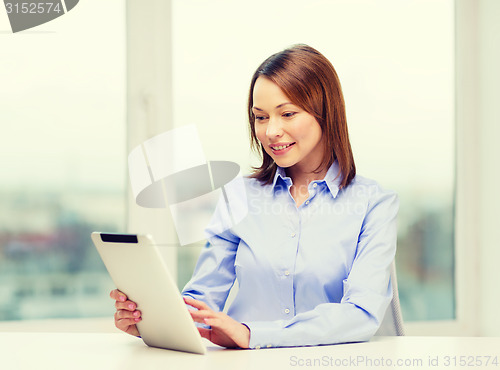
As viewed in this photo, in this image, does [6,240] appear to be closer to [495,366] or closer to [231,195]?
[231,195]

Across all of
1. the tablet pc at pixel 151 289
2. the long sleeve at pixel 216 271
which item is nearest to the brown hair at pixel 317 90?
the long sleeve at pixel 216 271

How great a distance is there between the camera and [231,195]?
1704 millimetres

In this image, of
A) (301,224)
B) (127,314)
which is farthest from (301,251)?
(127,314)

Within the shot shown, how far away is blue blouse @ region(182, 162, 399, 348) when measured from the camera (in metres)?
1.45

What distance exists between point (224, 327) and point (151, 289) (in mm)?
181

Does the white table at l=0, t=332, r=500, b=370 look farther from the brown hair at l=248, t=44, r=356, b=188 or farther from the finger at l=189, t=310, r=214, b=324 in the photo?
the brown hair at l=248, t=44, r=356, b=188

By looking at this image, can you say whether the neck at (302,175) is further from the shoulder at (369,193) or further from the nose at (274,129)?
the nose at (274,129)

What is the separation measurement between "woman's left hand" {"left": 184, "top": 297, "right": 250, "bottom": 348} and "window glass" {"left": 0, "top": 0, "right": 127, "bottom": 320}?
5.18 feet

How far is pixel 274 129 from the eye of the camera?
150 cm

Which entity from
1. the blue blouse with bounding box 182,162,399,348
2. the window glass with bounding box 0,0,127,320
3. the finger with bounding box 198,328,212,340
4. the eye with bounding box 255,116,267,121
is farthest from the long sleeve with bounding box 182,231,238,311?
the window glass with bounding box 0,0,127,320

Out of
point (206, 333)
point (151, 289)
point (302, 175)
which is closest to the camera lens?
point (151, 289)

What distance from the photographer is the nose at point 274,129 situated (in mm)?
1493

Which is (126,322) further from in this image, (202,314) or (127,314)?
(202,314)

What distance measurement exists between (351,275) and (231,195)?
1.49ft
